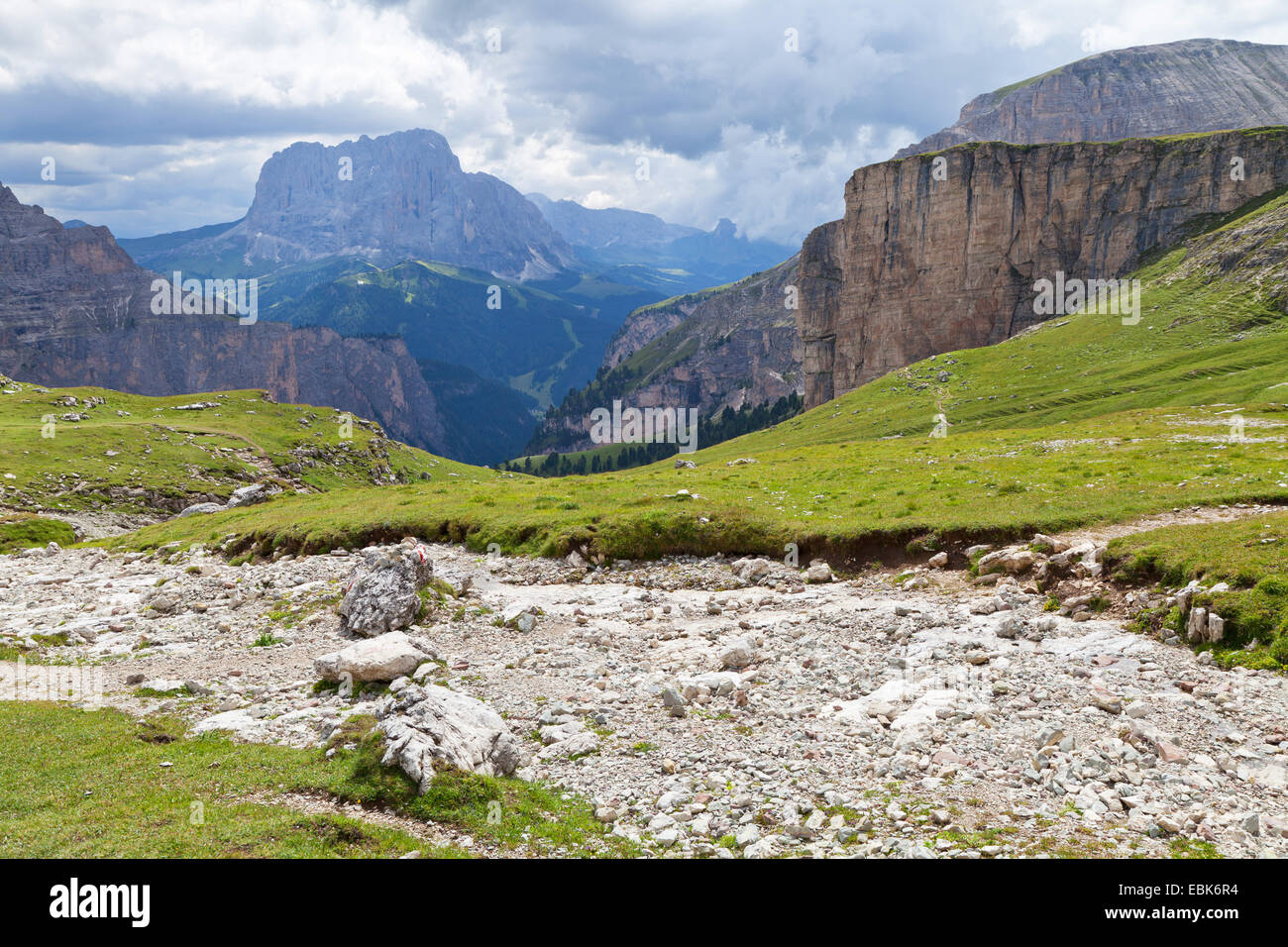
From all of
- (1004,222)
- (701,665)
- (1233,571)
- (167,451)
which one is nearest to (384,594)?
(701,665)

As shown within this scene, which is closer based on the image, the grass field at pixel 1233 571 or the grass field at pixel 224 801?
the grass field at pixel 224 801

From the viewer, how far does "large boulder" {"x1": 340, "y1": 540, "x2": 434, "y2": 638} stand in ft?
77.3

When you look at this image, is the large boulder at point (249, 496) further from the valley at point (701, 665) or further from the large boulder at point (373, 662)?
the large boulder at point (373, 662)

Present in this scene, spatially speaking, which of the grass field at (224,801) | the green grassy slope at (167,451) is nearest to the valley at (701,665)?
the grass field at (224,801)

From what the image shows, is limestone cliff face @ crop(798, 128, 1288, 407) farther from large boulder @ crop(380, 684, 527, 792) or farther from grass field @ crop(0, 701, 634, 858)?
grass field @ crop(0, 701, 634, 858)

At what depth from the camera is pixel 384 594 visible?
24047 millimetres

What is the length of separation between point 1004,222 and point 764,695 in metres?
177

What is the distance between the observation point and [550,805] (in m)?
12.6

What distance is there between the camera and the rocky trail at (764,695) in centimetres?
1151

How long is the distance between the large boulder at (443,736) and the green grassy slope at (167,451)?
81.0 m

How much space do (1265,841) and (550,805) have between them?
10.6m

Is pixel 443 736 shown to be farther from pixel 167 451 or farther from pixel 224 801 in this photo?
pixel 167 451

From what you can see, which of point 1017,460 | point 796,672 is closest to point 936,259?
point 1017,460
